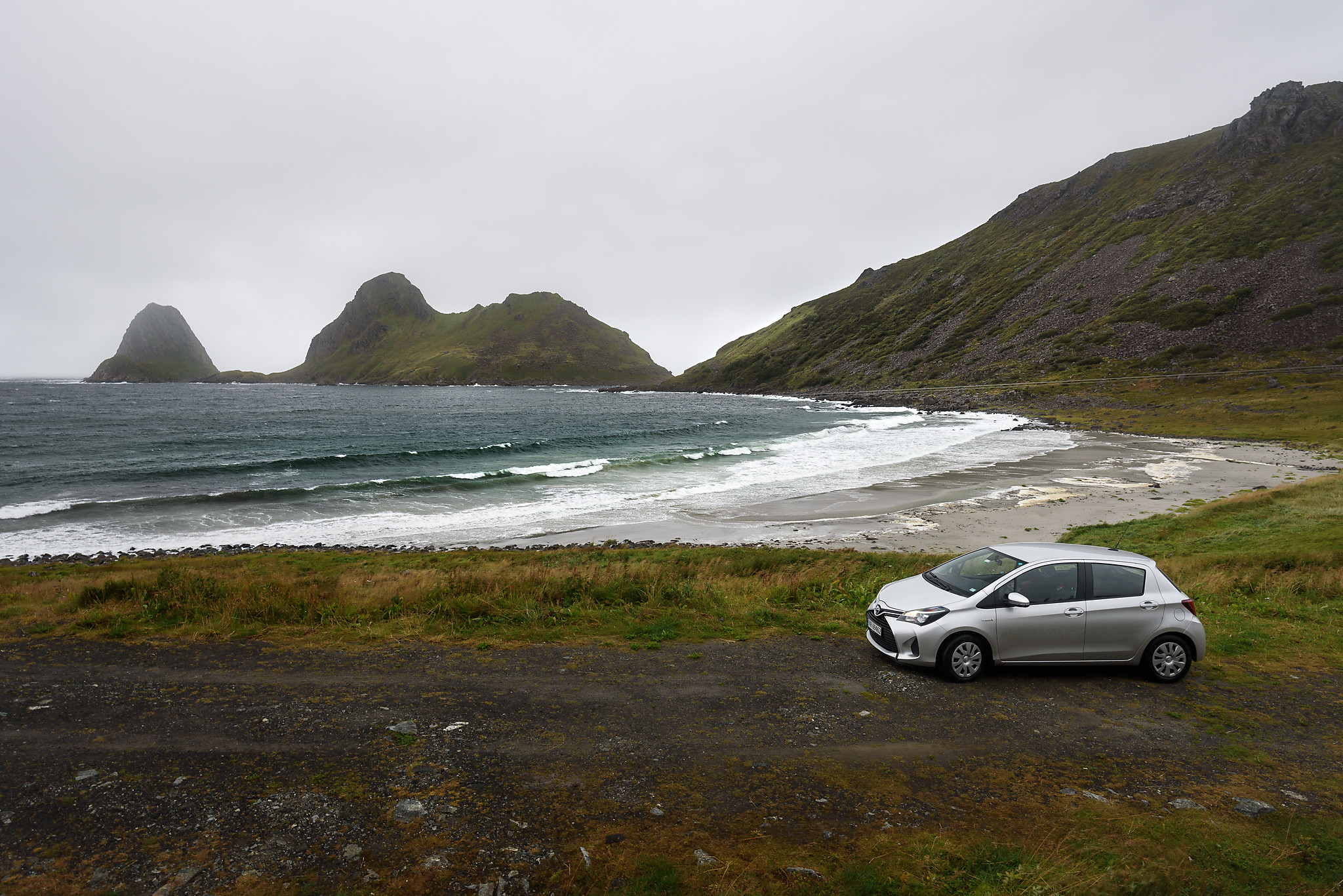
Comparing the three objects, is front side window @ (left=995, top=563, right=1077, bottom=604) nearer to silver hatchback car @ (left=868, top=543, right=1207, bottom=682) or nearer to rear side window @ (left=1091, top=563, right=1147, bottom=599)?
silver hatchback car @ (left=868, top=543, right=1207, bottom=682)

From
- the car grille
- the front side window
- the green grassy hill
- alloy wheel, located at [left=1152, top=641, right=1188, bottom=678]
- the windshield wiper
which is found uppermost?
the green grassy hill

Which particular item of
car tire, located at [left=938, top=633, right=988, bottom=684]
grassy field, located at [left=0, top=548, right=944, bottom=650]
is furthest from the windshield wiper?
grassy field, located at [left=0, top=548, right=944, bottom=650]

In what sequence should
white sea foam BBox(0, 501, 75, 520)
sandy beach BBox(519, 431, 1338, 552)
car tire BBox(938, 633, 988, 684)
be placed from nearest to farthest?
car tire BBox(938, 633, 988, 684) → sandy beach BBox(519, 431, 1338, 552) → white sea foam BBox(0, 501, 75, 520)

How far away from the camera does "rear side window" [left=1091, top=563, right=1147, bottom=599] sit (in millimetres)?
9633

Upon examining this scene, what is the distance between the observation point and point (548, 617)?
40.1 ft

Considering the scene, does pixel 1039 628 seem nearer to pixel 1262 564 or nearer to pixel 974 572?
pixel 974 572

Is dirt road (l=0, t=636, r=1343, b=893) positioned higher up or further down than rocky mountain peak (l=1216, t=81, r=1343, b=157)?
further down

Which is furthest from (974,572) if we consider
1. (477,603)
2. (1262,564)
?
(1262,564)

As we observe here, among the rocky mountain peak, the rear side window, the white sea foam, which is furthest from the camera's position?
the rocky mountain peak

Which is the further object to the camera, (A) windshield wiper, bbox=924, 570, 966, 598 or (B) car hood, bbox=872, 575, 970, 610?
(A) windshield wiper, bbox=924, 570, 966, 598

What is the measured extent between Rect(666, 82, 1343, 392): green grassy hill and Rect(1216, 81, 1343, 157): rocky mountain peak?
328mm

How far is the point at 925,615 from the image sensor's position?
966 cm

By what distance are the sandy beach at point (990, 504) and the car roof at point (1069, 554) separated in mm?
12466

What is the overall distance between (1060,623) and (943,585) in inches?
70.5
